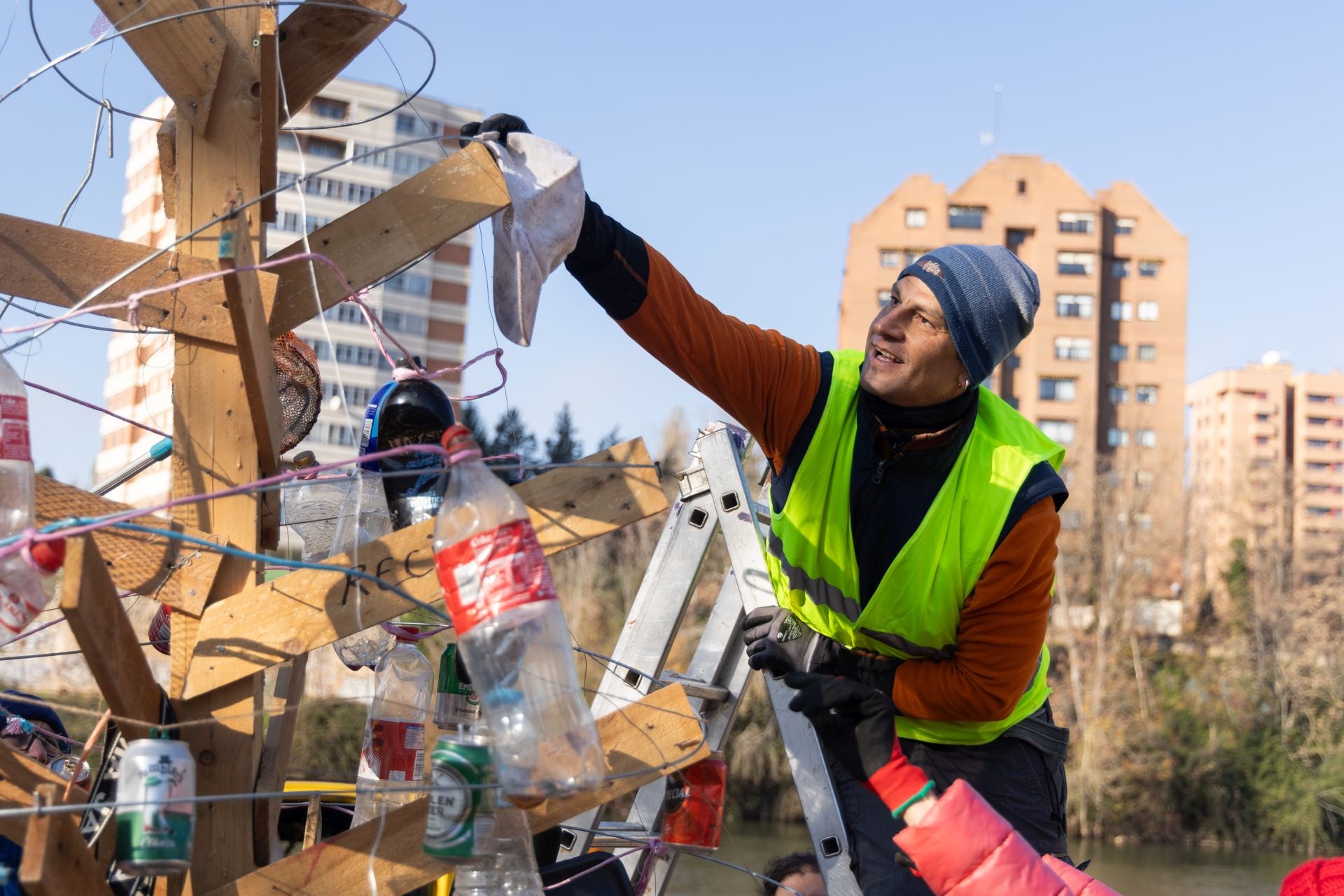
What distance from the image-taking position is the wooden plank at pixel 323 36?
2715 mm

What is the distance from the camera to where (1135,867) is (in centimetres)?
3161

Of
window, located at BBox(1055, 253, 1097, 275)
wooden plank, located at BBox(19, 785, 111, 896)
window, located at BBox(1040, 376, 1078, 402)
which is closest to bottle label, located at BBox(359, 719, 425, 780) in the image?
wooden plank, located at BBox(19, 785, 111, 896)

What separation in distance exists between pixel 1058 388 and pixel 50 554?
6067cm

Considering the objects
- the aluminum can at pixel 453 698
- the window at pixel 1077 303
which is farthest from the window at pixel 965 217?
the aluminum can at pixel 453 698

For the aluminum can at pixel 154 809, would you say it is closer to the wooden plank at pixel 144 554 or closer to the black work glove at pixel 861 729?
the wooden plank at pixel 144 554

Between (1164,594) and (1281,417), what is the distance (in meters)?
52.2

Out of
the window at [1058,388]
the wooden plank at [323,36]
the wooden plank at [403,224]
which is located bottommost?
the wooden plank at [403,224]

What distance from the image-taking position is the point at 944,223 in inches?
2406

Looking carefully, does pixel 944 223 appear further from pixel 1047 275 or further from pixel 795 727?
pixel 795 727

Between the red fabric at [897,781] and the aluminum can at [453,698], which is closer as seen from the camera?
the red fabric at [897,781]

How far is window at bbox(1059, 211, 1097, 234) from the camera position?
61531 millimetres

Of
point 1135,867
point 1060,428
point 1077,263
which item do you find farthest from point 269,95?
point 1077,263

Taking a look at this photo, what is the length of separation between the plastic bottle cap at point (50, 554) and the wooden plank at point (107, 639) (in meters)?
0.03

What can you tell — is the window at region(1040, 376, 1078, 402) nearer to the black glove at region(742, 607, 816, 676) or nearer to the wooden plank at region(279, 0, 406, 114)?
the black glove at region(742, 607, 816, 676)
